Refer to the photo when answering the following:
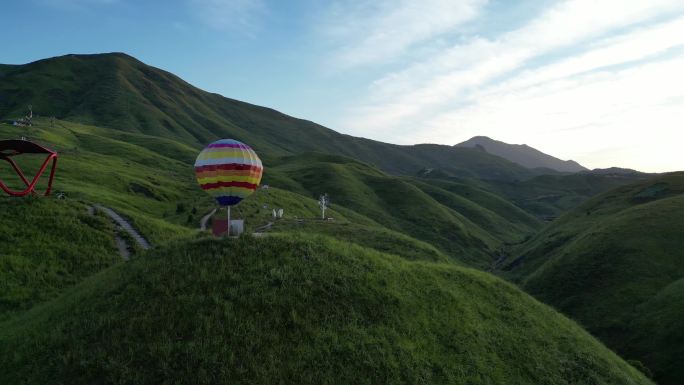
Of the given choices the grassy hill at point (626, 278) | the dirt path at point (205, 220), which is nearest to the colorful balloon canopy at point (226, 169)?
the dirt path at point (205, 220)

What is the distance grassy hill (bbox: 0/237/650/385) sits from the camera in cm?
1828

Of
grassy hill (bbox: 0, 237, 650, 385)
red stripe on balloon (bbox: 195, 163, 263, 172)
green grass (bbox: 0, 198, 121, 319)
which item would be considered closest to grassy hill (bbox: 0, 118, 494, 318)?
green grass (bbox: 0, 198, 121, 319)

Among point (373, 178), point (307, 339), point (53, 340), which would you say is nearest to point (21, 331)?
point (53, 340)

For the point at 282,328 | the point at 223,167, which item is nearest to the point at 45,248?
the point at 223,167

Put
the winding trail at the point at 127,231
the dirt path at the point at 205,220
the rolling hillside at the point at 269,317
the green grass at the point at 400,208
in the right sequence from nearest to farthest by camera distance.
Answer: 1. the rolling hillside at the point at 269,317
2. the winding trail at the point at 127,231
3. the dirt path at the point at 205,220
4. the green grass at the point at 400,208

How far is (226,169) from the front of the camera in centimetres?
2603

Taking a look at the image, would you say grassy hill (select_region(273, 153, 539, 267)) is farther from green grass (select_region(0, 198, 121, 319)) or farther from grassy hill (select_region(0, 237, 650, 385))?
green grass (select_region(0, 198, 121, 319))

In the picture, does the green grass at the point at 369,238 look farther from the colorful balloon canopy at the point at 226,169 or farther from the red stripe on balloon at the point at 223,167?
the red stripe on balloon at the point at 223,167

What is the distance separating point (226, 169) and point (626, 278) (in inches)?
2490

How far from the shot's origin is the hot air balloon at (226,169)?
85.7ft

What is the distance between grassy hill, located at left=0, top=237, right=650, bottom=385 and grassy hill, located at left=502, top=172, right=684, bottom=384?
2205cm

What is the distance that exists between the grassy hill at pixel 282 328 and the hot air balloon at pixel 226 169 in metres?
3.46

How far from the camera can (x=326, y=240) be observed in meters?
31.5

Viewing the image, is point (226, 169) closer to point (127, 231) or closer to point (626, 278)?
point (127, 231)
